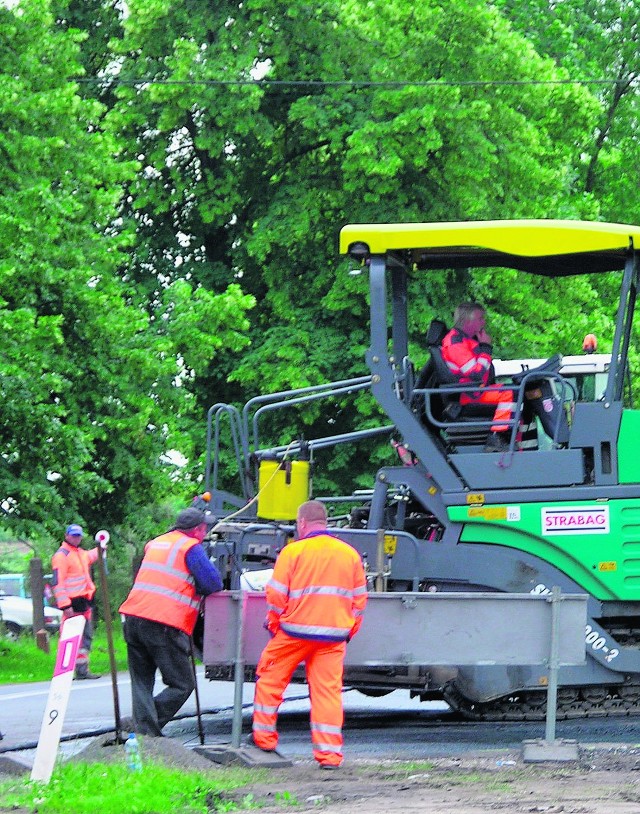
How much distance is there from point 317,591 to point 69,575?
8.68 meters

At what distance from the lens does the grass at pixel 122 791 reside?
7105 millimetres

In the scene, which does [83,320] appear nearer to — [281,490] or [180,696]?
[281,490]

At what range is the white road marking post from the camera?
7.92 m

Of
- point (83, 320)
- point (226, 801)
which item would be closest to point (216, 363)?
point (83, 320)

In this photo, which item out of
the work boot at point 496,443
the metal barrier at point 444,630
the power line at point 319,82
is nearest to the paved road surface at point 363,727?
the metal barrier at point 444,630

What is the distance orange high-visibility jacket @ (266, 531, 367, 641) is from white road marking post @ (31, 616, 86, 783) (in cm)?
136

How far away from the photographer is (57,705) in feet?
26.4

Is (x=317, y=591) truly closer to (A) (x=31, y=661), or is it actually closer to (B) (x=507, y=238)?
(B) (x=507, y=238)

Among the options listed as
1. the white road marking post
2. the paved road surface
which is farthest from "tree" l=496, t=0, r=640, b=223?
the white road marking post

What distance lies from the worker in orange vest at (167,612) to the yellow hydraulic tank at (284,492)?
1473mm

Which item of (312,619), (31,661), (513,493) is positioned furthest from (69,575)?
(312,619)

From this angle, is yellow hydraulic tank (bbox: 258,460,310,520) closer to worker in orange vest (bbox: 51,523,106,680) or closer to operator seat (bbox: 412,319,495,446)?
operator seat (bbox: 412,319,495,446)

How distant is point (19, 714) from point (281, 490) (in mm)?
3365

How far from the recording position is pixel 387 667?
10.5 meters
